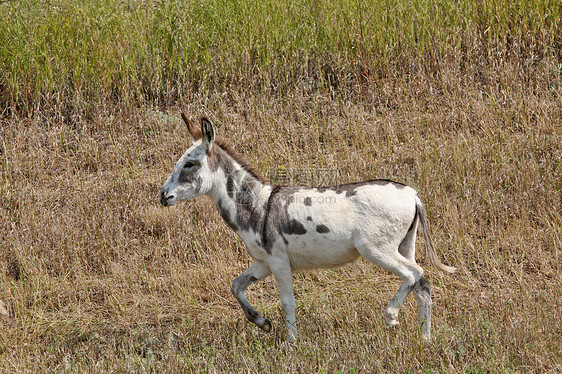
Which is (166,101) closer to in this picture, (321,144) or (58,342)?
(321,144)

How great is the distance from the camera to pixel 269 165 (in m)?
9.62

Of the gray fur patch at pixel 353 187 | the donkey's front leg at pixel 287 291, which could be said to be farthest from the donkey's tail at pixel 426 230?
the donkey's front leg at pixel 287 291

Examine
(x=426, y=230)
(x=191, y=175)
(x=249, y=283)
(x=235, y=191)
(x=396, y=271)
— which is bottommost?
(x=249, y=283)

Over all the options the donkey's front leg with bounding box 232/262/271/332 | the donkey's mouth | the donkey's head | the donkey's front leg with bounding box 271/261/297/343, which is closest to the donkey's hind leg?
the donkey's front leg with bounding box 271/261/297/343

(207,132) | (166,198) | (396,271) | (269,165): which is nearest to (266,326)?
(396,271)

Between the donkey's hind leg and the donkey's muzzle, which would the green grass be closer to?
the donkey's muzzle

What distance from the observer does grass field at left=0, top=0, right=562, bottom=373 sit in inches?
255

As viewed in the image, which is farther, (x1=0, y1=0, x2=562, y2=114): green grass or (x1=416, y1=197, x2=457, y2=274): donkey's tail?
(x1=0, y1=0, x2=562, y2=114): green grass

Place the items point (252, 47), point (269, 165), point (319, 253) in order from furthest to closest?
point (252, 47)
point (269, 165)
point (319, 253)

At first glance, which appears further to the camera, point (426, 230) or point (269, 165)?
Result: point (269, 165)

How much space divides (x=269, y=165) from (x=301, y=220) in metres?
3.47

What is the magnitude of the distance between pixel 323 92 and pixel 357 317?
4885mm

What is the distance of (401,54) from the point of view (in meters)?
11.1

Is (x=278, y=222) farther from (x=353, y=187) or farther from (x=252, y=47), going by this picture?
(x=252, y=47)
